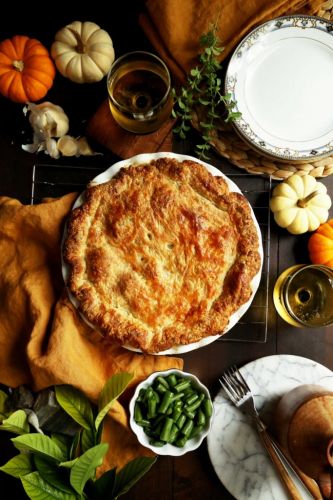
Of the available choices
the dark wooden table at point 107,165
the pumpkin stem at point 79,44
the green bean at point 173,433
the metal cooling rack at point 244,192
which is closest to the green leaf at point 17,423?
the dark wooden table at point 107,165

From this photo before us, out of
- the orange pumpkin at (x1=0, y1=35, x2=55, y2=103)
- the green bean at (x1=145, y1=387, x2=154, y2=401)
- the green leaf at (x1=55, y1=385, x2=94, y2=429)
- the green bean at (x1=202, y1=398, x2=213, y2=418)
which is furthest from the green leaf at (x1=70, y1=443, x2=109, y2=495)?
the orange pumpkin at (x1=0, y1=35, x2=55, y2=103)

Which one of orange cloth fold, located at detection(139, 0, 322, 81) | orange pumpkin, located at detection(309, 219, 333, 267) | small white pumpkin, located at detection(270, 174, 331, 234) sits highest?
orange cloth fold, located at detection(139, 0, 322, 81)

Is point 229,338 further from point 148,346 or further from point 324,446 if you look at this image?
point 324,446

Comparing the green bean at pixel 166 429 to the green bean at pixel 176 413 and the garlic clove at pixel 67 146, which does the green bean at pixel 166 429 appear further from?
the garlic clove at pixel 67 146

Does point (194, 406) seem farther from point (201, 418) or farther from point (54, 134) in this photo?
point (54, 134)

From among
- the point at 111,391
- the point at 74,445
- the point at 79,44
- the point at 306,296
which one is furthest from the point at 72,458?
the point at 79,44

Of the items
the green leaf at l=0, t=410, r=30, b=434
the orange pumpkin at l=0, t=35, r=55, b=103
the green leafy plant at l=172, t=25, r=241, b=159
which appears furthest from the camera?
the orange pumpkin at l=0, t=35, r=55, b=103

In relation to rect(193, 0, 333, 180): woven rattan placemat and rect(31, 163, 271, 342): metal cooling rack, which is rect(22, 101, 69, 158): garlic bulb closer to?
rect(31, 163, 271, 342): metal cooling rack
